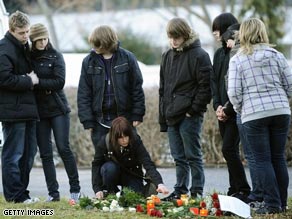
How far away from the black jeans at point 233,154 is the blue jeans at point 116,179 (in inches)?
37.1

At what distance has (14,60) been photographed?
8562mm

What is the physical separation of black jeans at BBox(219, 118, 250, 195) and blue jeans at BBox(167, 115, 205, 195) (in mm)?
298

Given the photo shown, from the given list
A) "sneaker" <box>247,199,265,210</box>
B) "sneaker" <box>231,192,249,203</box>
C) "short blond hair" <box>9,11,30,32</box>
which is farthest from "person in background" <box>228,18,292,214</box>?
"short blond hair" <box>9,11,30,32</box>

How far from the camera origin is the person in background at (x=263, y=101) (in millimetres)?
7512

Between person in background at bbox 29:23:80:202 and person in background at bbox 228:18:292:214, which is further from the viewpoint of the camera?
person in background at bbox 29:23:80:202

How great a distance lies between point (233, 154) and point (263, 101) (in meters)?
1.07

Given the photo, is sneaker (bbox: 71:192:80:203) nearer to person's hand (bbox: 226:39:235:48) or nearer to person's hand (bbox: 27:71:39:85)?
person's hand (bbox: 27:71:39:85)

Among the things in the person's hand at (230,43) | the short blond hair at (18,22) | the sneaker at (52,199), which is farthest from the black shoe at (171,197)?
the short blond hair at (18,22)

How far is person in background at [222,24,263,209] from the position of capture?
8.02m

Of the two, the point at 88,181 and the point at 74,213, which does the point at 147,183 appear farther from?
the point at 88,181

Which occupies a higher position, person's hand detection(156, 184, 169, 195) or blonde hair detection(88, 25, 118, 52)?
blonde hair detection(88, 25, 118, 52)

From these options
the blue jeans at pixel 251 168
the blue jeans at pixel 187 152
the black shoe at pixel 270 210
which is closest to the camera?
the black shoe at pixel 270 210

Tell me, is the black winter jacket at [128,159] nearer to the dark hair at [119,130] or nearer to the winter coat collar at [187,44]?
the dark hair at [119,130]

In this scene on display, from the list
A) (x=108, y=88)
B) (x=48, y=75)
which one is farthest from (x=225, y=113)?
(x=48, y=75)
